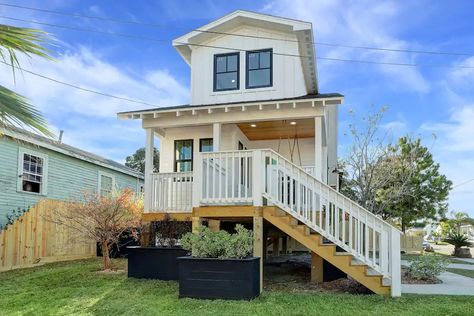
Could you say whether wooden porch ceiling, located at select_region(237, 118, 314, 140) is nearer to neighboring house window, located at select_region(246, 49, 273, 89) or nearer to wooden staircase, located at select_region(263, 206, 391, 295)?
neighboring house window, located at select_region(246, 49, 273, 89)

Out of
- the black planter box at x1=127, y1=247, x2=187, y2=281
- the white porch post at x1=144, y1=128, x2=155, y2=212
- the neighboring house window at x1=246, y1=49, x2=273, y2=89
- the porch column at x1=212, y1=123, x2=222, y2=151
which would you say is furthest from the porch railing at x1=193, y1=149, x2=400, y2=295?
the neighboring house window at x1=246, y1=49, x2=273, y2=89

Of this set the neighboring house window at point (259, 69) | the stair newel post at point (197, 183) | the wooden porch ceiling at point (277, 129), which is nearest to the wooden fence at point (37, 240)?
the stair newel post at point (197, 183)

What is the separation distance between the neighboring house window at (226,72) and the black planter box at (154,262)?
477 cm

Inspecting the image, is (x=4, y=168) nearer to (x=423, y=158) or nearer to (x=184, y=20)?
(x=184, y=20)

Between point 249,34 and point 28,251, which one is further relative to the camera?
point 28,251

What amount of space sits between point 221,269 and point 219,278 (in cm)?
15

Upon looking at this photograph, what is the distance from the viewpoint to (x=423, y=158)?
85.5ft

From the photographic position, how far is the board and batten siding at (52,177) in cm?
1295

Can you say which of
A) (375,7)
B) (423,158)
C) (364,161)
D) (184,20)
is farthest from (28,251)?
(423,158)

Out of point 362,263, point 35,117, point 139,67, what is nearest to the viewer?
point 35,117

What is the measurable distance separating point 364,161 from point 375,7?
15.3 ft

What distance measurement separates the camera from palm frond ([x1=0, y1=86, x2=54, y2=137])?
3.60 metres

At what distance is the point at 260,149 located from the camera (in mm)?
8367

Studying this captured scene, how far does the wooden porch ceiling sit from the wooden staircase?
358cm
